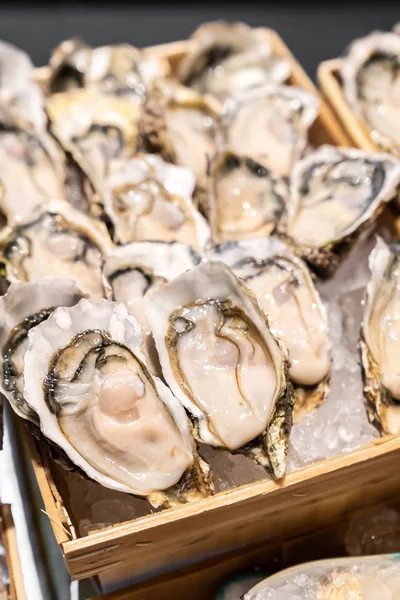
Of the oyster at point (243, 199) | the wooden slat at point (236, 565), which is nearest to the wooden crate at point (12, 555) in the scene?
the wooden slat at point (236, 565)

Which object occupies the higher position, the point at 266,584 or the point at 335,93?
the point at 335,93

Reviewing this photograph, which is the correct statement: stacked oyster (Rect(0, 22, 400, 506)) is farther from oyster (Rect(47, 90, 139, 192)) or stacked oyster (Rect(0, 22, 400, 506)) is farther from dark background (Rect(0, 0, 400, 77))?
dark background (Rect(0, 0, 400, 77))

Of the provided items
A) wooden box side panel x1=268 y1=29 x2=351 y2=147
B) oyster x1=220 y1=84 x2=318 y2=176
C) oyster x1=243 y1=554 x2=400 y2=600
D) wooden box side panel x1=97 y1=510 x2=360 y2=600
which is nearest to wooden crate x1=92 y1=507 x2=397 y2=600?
wooden box side panel x1=97 y1=510 x2=360 y2=600

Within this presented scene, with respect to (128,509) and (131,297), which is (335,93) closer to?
(131,297)

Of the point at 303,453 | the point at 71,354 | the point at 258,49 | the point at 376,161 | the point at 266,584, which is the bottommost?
the point at 266,584

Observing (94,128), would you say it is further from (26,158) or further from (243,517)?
(243,517)

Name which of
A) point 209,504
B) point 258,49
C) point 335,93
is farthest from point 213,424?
point 258,49
